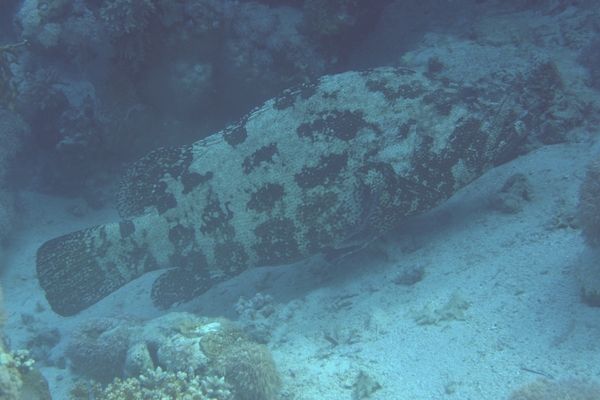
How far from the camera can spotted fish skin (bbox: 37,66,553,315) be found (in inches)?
177

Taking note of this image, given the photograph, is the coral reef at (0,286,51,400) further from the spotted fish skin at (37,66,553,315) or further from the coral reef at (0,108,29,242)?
the coral reef at (0,108,29,242)

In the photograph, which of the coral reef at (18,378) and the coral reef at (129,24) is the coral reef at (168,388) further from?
the coral reef at (129,24)

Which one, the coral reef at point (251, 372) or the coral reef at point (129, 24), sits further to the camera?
the coral reef at point (129, 24)

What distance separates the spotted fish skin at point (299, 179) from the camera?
14.7 feet

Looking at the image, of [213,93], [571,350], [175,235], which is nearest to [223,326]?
[175,235]

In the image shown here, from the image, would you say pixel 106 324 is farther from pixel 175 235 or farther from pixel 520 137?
pixel 520 137

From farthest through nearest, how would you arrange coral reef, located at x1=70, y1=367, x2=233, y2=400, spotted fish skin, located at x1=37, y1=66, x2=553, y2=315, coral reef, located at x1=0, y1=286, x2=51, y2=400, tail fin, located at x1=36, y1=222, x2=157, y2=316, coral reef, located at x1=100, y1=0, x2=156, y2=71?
1. coral reef, located at x1=100, y1=0, x2=156, y2=71
2. tail fin, located at x1=36, y1=222, x2=157, y2=316
3. spotted fish skin, located at x1=37, y1=66, x2=553, y2=315
4. coral reef, located at x1=70, y1=367, x2=233, y2=400
5. coral reef, located at x1=0, y1=286, x2=51, y2=400

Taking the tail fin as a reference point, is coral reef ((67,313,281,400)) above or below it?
below

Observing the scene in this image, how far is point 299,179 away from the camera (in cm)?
471

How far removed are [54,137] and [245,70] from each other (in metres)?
4.21

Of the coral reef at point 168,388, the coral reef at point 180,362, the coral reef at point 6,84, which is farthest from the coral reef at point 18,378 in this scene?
the coral reef at point 6,84

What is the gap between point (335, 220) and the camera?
470 centimetres

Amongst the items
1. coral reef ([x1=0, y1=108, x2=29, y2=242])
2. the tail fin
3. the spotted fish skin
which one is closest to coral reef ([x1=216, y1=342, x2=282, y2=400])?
the spotted fish skin

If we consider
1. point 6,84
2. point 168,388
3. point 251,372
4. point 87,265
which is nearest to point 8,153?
point 6,84
